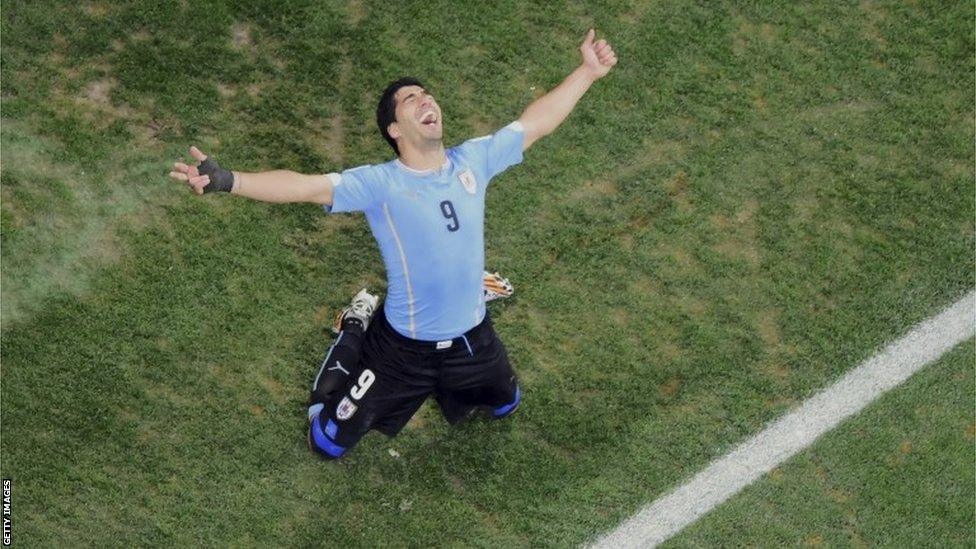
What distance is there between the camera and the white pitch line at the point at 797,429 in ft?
26.8

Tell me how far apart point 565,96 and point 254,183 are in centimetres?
229

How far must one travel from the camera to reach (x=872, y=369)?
8.34 metres

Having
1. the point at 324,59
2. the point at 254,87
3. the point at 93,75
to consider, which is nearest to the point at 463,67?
the point at 324,59

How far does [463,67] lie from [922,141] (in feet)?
13.6

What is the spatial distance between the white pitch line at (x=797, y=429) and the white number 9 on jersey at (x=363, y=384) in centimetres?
248

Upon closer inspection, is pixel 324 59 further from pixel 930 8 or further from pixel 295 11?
pixel 930 8

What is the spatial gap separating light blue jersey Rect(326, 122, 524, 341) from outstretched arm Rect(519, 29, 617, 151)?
10cm

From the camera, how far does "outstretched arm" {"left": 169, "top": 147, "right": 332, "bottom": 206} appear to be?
589cm

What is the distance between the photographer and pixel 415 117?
649 centimetres

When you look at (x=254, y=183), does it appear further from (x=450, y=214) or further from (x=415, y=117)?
(x=450, y=214)
